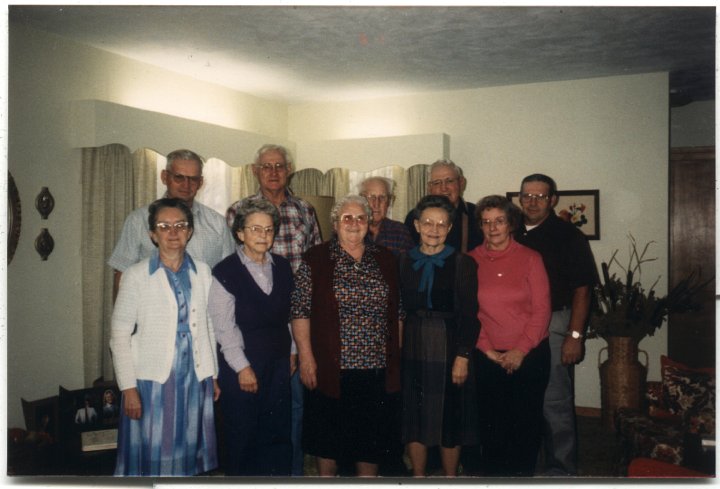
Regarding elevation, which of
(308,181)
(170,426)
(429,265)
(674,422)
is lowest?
(674,422)

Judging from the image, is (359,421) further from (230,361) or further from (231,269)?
(231,269)

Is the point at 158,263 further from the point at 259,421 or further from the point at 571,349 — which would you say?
the point at 571,349

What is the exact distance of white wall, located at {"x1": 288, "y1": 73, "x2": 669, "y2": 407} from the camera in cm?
418

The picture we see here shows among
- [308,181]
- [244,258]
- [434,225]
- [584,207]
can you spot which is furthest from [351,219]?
[584,207]

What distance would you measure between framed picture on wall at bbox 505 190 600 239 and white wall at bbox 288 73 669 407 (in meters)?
0.05

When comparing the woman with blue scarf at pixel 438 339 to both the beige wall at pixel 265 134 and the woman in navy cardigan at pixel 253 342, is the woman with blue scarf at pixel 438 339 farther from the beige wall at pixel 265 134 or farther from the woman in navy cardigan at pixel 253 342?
the beige wall at pixel 265 134

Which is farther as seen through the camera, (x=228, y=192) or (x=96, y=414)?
(x=228, y=192)

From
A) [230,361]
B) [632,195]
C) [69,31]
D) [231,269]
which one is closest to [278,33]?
[69,31]

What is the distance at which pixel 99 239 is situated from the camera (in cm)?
348

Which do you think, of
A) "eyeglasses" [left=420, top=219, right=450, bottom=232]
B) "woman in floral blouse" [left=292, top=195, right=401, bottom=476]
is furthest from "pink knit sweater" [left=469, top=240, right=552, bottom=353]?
"woman in floral blouse" [left=292, top=195, right=401, bottom=476]

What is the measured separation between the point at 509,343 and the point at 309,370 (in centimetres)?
88

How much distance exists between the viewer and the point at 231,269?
246 centimetres

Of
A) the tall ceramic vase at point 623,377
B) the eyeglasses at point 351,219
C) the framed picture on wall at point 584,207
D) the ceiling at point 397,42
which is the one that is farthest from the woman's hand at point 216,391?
the framed picture on wall at point 584,207

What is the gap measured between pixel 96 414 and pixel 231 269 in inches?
50.3
